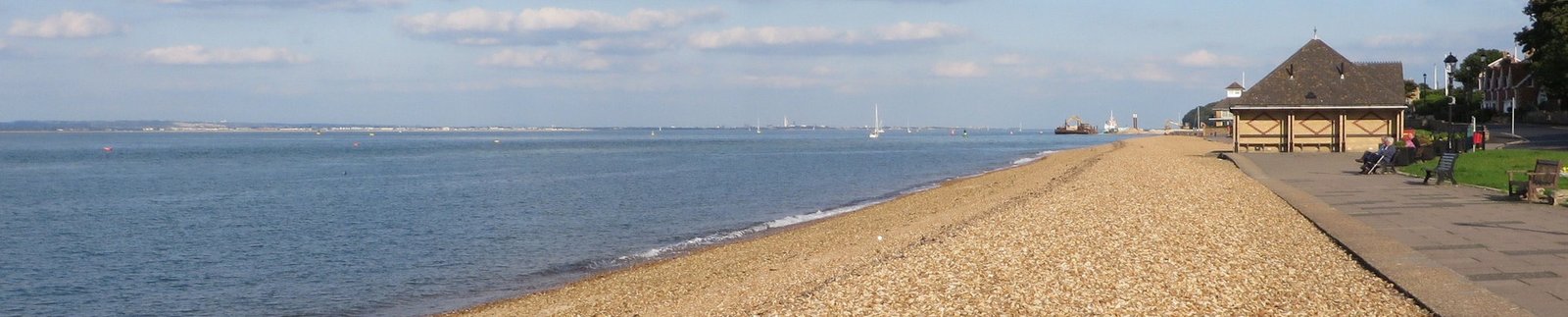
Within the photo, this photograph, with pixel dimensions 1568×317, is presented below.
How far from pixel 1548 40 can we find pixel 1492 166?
2742 cm

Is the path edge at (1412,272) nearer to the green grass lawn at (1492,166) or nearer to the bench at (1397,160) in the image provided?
the green grass lawn at (1492,166)

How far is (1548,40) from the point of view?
48.2m

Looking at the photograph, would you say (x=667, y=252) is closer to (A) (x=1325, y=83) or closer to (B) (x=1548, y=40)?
(A) (x=1325, y=83)

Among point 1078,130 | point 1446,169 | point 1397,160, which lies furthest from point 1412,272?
point 1078,130

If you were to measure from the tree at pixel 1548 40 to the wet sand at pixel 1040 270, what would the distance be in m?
32.2

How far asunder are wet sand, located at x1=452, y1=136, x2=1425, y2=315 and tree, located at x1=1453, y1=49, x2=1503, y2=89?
269 ft

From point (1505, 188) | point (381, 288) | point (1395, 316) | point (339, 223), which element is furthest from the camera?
point (339, 223)

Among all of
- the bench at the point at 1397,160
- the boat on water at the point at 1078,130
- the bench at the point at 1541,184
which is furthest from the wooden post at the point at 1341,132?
the boat on water at the point at 1078,130

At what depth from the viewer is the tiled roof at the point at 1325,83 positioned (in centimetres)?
3797

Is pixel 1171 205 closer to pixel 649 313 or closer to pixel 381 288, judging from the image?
pixel 649 313

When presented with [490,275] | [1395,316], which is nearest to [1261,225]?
[1395,316]

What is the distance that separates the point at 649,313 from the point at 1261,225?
7741mm

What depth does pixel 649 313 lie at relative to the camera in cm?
1137

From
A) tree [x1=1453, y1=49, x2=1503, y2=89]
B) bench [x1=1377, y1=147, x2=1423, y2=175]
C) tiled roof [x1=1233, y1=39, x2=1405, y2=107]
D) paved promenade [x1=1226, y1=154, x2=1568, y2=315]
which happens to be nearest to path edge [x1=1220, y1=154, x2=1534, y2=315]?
paved promenade [x1=1226, y1=154, x2=1568, y2=315]
